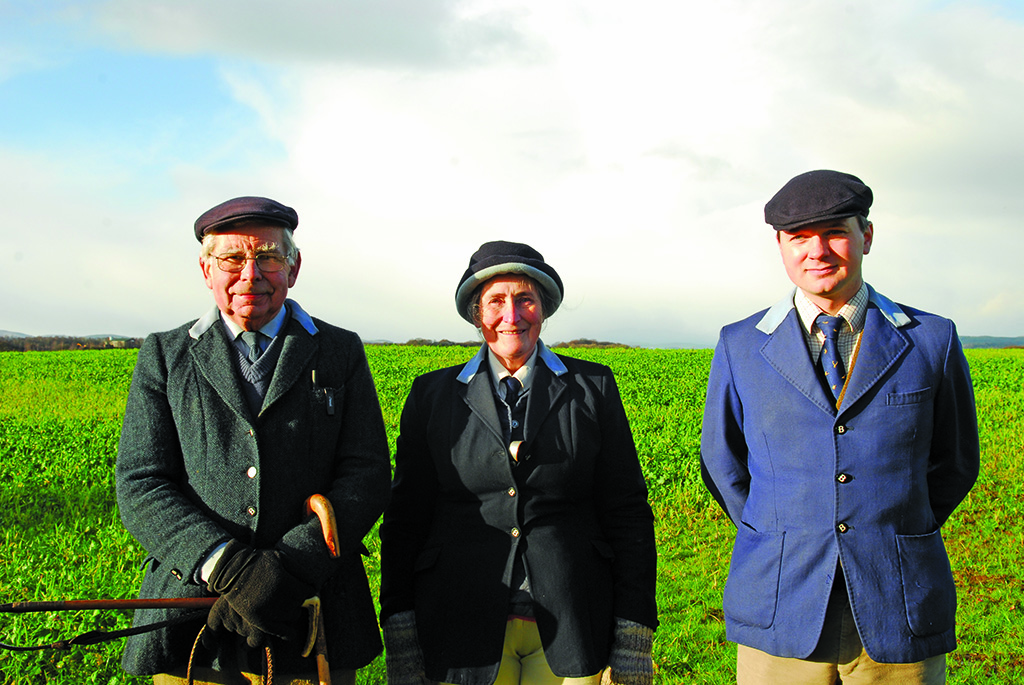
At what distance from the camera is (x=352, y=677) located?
2.64 m

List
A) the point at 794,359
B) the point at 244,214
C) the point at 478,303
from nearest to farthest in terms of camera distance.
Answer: the point at 244,214, the point at 794,359, the point at 478,303

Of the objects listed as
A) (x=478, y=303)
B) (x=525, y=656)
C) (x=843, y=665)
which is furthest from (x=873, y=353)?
(x=525, y=656)

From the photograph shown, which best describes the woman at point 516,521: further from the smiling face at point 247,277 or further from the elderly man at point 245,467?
the smiling face at point 247,277

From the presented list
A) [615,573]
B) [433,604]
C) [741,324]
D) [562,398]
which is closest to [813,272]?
[741,324]

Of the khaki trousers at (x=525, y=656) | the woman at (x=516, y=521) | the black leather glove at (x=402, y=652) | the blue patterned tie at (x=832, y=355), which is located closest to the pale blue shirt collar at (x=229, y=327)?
the woman at (x=516, y=521)

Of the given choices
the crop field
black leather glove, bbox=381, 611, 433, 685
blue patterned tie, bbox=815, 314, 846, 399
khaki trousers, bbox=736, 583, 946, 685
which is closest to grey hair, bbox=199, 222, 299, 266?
black leather glove, bbox=381, 611, 433, 685

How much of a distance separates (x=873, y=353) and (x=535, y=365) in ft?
3.90

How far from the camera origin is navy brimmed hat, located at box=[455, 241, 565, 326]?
2.70 m

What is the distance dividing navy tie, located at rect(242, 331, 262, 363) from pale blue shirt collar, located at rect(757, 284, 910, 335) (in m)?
1.81

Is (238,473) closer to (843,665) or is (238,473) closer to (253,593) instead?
(253,593)

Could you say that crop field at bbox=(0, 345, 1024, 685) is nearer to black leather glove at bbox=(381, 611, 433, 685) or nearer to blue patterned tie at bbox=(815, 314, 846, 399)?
black leather glove at bbox=(381, 611, 433, 685)

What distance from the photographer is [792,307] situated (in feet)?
9.09

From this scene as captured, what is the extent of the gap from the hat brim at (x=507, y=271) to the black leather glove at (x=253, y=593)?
113cm

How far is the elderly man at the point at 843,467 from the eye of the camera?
8.24ft
